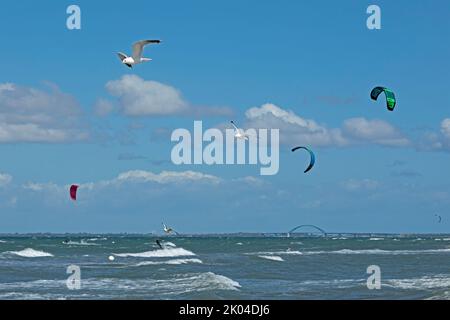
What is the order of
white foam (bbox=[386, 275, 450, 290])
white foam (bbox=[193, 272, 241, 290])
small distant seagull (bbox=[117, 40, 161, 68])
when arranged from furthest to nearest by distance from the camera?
white foam (bbox=[386, 275, 450, 290]), white foam (bbox=[193, 272, 241, 290]), small distant seagull (bbox=[117, 40, 161, 68])

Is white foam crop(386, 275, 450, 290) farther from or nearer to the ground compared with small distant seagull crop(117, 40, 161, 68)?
nearer to the ground

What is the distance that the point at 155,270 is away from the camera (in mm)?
35969

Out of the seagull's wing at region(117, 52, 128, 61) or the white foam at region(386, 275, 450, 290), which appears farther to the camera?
the white foam at region(386, 275, 450, 290)

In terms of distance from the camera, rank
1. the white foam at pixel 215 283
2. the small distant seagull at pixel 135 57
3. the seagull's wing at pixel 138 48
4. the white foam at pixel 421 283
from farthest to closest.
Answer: the white foam at pixel 421 283 < the white foam at pixel 215 283 < the small distant seagull at pixel 135 57 < the seagull's wing at pixel 138 48

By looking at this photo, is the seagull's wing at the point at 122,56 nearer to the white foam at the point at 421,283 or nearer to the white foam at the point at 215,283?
the white foam at the point at 215,283

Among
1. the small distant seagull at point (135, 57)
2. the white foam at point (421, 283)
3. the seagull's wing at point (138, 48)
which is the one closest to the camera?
the seagull's wing at point (138, 48)

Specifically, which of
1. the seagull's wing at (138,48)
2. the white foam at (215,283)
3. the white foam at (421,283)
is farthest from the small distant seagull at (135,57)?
the white foam at (421,283)

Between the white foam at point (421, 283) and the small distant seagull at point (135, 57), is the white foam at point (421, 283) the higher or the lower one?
the lower one

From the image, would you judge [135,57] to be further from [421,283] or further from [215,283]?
[421,283]

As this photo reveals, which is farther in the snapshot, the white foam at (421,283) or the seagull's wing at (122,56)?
the white foam at (421,283)

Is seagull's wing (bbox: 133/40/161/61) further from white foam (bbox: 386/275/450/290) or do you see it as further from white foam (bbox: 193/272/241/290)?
white foam (bbox: 386/275/450/290)

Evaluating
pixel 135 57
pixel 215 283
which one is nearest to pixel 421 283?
pixel 215 283

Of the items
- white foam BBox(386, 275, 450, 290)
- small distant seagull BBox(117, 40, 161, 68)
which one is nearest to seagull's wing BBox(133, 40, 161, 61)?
small distant seagull BBox(117, 40, 161, 68)
